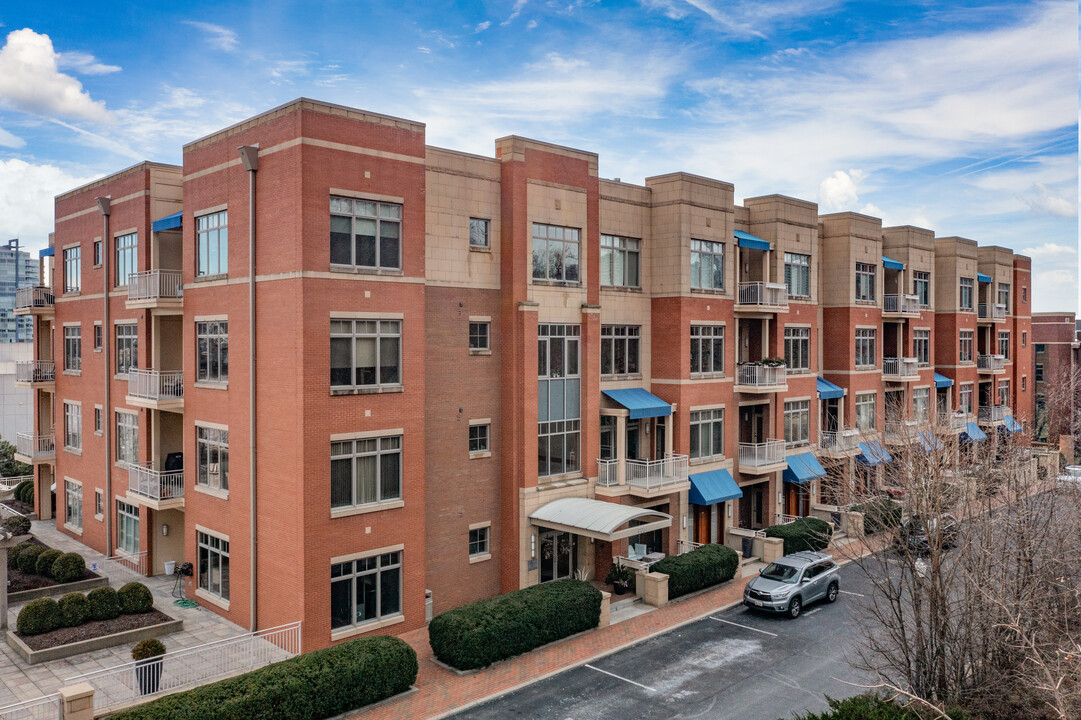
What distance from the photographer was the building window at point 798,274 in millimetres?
35688

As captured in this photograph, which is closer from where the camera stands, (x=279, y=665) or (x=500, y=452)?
(x=279, y=665)

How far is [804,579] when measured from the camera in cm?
2497

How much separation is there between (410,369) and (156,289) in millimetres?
9724

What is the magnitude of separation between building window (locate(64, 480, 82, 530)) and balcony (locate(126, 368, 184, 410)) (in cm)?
904

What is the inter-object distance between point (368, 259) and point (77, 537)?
2063 cm

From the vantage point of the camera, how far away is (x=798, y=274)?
36281 mm

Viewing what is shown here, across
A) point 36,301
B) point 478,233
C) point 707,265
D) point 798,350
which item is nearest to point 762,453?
point 798,350

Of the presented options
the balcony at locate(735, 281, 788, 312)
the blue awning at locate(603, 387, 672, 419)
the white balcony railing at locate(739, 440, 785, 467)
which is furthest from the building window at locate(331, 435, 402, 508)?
the balcony at locate(735, 281, 788, 312)

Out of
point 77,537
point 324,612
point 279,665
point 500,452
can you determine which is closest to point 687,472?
point 500,452

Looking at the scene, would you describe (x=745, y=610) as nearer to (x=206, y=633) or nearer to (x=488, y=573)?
(x=488, y=573)

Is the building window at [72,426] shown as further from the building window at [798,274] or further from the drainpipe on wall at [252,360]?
the building window at [798,274]

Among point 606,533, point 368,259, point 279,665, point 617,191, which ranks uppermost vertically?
point 617,191

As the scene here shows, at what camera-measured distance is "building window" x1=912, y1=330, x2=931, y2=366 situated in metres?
→ 45.3

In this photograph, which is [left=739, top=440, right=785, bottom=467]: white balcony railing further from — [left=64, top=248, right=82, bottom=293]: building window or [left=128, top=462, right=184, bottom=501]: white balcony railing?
→ [left=64, top=248, right=82, bottom=293]: building window
